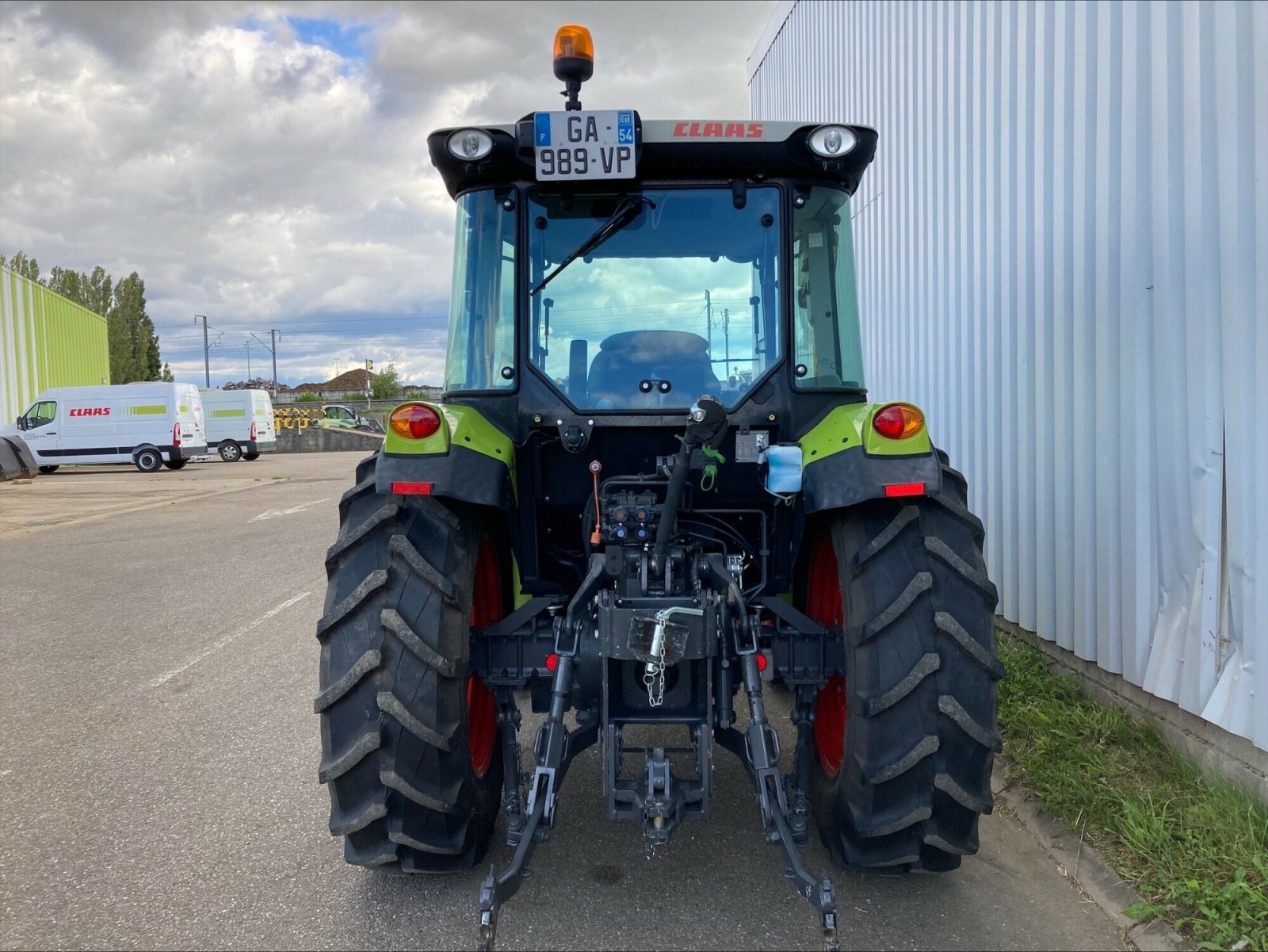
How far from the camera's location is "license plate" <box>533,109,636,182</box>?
3.11 meters

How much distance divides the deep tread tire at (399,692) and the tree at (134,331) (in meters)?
69.1

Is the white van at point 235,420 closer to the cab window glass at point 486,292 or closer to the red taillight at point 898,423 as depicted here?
the cab window glass at point 486,292

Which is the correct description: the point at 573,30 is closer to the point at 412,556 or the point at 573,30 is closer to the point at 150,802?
the point at 412,556

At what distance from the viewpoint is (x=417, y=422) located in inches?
117

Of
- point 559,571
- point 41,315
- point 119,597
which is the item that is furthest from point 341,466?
point 559,571

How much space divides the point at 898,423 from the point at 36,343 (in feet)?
110

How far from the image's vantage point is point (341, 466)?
2736 centimetres

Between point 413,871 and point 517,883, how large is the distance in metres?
0.62

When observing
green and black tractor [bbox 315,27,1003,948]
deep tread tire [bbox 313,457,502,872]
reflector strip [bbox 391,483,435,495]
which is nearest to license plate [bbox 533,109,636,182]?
green and black tractor [bbox 315,27,1003,948]

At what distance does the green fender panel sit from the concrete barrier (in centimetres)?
3951

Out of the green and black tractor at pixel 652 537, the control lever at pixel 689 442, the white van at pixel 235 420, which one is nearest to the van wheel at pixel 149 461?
the white van at pixel 235 420

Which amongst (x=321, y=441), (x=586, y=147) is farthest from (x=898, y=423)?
(x=321, y=441)

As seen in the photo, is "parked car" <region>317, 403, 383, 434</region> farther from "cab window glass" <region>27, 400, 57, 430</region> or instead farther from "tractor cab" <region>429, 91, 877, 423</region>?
"tractor cab" <region>429, 91, 877, 423</region>

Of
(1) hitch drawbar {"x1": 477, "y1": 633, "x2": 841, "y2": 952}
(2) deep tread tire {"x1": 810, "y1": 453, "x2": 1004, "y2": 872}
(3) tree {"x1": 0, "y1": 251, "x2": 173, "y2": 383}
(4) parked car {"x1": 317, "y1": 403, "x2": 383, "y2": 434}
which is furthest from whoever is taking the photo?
(3) tree {"x1": 0, "y1": 251, "x2": 173, "y2": 383}
